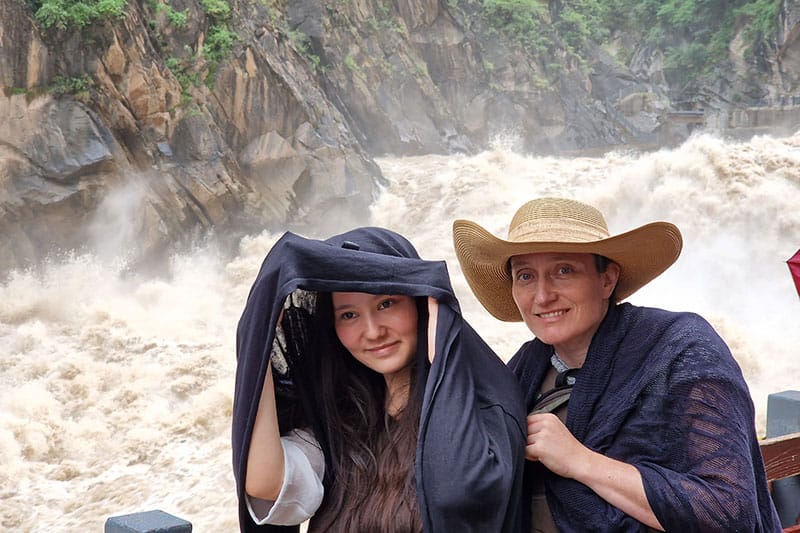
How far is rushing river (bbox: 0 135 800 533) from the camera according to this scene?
7.31m

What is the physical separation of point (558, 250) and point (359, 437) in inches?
23.5

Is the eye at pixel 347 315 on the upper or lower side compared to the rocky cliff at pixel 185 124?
lower

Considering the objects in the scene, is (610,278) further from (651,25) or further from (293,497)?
(651,25)

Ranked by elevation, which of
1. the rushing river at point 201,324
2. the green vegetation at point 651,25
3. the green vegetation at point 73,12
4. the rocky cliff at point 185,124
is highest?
the green vegetation at point 651,25

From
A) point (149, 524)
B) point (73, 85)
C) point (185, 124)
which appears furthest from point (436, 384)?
point (185, 124)

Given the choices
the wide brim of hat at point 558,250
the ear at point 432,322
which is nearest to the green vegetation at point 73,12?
the wide brim of hat at point 558,250

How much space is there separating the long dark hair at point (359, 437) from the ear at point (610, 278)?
0.43 meters

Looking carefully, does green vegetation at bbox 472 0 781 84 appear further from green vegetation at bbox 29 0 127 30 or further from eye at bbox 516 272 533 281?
eye at bbox 516 272 533 281

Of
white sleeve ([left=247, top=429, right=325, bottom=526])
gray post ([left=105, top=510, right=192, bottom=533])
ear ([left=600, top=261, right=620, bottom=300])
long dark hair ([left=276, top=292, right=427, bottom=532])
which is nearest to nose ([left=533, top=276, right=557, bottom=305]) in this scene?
ear ([left=600, top=261, right=620, bottom=300])

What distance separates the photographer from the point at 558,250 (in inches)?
69.1

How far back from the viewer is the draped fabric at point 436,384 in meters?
1.43

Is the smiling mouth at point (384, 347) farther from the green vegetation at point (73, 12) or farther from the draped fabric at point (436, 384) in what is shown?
the green vegetation at point (73, 12)

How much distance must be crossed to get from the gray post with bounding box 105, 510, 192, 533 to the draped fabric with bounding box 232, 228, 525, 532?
0.13m

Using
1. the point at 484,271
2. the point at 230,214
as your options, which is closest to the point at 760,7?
the point at 230,214
